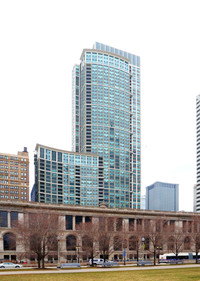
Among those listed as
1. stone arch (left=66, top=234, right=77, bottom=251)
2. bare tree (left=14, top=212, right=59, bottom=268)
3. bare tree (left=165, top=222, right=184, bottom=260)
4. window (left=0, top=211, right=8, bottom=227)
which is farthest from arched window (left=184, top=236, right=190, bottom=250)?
window (left=0, top=211, right=8, bottom=227)

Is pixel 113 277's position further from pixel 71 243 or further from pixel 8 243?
pixel 71 243

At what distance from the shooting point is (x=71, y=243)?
104 meters

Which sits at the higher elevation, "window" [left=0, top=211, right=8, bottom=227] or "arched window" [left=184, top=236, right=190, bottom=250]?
"window" [left=0, top=211, right=8, bottom=227]

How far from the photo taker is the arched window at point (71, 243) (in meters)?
102

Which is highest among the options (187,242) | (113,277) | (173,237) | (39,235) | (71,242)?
(39,235)

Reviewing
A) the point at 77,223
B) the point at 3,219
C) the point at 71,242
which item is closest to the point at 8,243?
the point at 3,219

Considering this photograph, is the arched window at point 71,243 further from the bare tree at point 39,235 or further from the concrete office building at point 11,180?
the concrete office building at point 11,180

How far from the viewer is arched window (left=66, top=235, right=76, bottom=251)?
102 m

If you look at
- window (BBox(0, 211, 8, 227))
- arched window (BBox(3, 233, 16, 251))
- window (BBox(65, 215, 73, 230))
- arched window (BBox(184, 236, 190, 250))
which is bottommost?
arched window (BBox(184, 236, 190, 250))

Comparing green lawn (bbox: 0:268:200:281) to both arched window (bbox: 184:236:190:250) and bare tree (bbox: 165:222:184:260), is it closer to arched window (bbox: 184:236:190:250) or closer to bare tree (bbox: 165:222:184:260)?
bare tree (bbox: 165:222:184:260)

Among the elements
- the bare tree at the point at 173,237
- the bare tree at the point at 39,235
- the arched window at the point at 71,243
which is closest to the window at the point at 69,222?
the arched window at the point at 71,243

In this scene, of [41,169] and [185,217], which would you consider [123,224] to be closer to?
[185,217]

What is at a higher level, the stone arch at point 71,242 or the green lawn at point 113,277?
the green lawn at point 113,277

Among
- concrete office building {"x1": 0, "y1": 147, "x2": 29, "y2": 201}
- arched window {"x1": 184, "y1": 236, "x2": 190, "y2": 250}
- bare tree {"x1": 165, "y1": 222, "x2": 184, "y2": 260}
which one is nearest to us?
bare tree {"x1": 165, "y1": 222, "x2": 184, "y2": 260}
